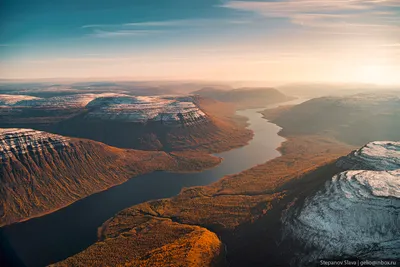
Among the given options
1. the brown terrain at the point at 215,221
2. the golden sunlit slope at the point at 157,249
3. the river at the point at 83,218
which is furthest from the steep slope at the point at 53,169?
the golden sunlit slope at the point at 157,249

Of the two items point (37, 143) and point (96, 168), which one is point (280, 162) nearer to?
point (96, 168)

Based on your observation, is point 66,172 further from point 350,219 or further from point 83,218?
point 350,219

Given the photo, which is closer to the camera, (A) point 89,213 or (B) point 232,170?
(A) point 89,213

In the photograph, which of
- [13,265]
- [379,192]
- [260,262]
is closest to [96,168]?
[13,265]

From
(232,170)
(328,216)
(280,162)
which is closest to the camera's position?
(328,216)

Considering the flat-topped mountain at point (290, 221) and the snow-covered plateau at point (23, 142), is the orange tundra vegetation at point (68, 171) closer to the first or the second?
the snow-covered plateau at point (23, 142)

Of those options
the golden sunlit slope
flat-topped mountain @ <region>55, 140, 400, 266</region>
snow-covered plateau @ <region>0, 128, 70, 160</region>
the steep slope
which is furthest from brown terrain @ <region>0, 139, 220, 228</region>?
the golden sunlit slope
